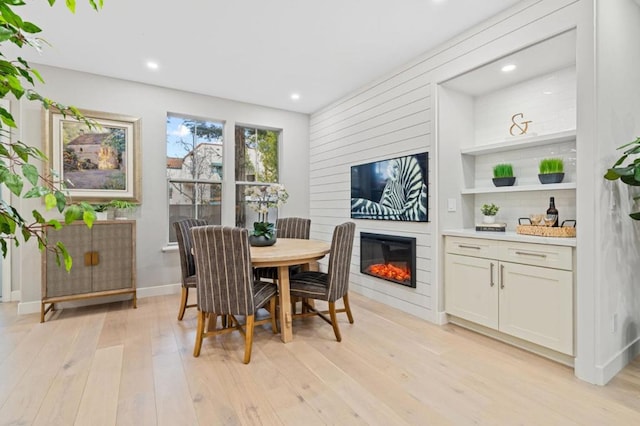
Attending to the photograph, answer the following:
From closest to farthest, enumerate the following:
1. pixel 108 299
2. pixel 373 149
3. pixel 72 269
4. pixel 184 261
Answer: pixel 184 261 < pixel 72 269 < pixel 108 299 < pixel 373 149

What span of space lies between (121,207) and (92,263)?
0.66 meters

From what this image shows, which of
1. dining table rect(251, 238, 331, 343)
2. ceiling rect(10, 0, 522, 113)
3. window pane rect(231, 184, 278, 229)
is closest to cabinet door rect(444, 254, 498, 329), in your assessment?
dining table rect(251, 238, 331, 343)

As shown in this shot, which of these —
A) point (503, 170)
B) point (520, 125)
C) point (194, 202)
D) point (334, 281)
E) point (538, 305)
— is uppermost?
point (520, 125)

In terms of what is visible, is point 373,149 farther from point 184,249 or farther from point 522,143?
point 184,249

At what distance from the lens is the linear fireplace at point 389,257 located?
11.9 ft

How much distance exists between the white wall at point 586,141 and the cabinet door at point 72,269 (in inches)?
136

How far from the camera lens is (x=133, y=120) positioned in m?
4.13

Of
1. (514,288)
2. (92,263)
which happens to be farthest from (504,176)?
(92,263)

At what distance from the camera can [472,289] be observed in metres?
3.07

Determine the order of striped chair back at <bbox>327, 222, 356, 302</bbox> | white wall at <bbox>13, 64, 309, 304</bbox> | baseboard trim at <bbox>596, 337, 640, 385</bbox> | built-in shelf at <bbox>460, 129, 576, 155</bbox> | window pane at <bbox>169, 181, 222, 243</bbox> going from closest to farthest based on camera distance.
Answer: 1. baseboard trim at <bbox>596, 337, 640, 385</bbox>
2. built-in shelf at <bbox>460, 129, 576, 155</bbox>
3. striped chair back at <bbox>327, 222, 356, 302</bbox>
4. white wall at <bbox>13, 64, 309, 304</bbox>
5. window pane at <bbox>169, 181, 222, 243</bbox>

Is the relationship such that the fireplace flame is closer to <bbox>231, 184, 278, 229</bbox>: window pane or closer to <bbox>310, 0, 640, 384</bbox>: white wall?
<bbox>310, 0, 640, 384</bbox>: white wall

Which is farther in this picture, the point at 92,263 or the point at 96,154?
the point at 96,154

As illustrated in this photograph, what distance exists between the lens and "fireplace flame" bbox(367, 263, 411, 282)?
371cm

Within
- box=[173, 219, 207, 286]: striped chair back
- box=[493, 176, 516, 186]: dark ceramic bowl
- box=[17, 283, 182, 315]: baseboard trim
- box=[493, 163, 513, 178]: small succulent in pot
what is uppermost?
box=[493, 163, 513, 178]: small succulent in pot
